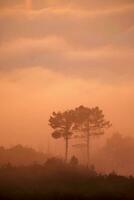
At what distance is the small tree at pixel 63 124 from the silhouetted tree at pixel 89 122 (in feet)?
0.91

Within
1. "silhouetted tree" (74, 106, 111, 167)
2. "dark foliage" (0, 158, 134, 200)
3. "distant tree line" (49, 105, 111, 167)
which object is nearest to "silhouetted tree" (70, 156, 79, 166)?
"dark foliage" (0, 158, 134, 200)

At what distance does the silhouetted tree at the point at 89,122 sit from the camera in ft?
60.8

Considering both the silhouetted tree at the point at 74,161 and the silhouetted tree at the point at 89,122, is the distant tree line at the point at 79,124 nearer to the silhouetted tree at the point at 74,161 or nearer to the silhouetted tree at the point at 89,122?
the silhouetted tree at the point at 89,122

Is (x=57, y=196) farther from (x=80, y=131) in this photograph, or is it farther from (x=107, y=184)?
(x=80, y=131)

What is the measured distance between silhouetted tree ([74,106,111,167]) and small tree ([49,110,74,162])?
278 millimetres

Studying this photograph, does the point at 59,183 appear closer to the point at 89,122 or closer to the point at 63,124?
the point at 63,124

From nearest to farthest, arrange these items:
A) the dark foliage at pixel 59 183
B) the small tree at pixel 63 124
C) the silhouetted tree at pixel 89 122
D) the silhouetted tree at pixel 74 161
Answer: the dark foliage at pixel 59 183 → the silhouetted tree at pixel 74 161 → the silhouetted tree at pixel 89 122 → the small tree at pixel 63 124

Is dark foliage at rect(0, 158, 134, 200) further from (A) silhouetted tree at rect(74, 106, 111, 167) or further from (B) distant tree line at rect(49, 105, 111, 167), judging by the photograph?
(A) silhouetted tree at rect(74, 106, 111, 167)

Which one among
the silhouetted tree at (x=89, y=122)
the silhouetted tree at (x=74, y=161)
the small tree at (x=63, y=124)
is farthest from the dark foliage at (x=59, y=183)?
the silhouetted tree at (x=89, y=122)

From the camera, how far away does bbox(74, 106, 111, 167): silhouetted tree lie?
18547mm

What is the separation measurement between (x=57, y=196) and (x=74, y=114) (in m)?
6.33

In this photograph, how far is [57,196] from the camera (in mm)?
13016

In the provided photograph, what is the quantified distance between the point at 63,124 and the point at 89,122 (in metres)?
1.37

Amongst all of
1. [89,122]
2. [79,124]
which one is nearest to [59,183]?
[79,124]
